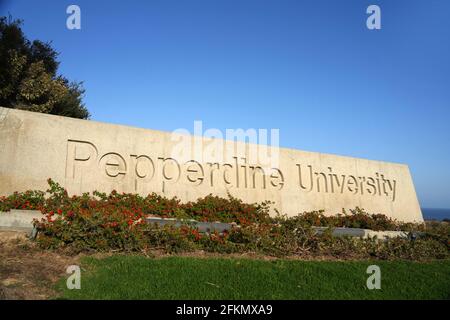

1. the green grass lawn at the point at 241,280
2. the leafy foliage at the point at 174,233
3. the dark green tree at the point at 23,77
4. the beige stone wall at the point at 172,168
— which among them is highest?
the dark green tree at the point at 23,77

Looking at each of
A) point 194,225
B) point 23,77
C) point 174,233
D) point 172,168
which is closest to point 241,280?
point 174,233

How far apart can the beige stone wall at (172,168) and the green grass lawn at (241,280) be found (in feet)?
13.2

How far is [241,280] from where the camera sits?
505 cm

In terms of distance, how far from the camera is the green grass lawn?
177 inches

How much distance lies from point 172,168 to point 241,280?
584 centimetres

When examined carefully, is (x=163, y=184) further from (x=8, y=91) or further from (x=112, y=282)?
(x=8, y=91)

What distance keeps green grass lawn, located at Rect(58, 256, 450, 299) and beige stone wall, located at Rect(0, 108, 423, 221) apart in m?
4.04

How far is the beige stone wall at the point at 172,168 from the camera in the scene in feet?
28.3

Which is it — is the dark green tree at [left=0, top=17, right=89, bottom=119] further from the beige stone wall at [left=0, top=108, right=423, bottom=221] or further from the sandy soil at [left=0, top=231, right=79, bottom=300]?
the sandy soil at [left=0, top=231, right=79, bottom=300]

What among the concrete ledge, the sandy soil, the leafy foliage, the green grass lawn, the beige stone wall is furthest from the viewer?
the beige stone wall

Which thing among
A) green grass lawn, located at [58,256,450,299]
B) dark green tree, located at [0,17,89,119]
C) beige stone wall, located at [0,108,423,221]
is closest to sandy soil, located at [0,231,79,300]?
green grass lawn, located at [58,256,450,299]

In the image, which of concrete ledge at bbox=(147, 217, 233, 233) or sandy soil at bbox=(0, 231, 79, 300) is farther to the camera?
concrete ledge at bbox=(147, 217, 233, 233)

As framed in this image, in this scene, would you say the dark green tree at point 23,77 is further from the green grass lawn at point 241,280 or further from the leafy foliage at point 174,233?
the green grass lawn at point 241,280

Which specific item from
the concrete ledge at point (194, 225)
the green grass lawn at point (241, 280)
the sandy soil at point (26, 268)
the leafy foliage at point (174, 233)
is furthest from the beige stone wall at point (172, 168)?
the green grass lawn at point (241, 280)
